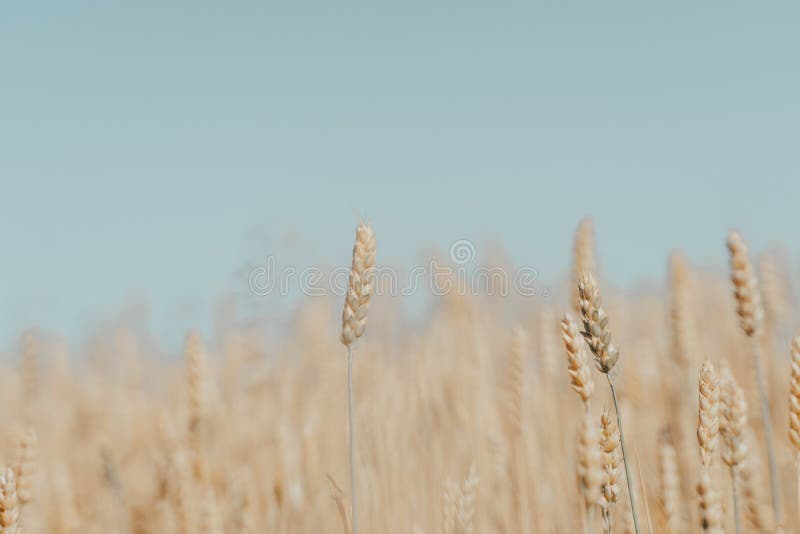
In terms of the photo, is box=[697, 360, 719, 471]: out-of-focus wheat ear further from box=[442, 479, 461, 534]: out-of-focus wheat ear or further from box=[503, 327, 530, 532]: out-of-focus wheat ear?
box=[503, 327, 530, 532]: out-of-focus wheat ear

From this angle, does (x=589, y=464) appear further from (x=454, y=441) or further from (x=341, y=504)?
(x=454, y=441)

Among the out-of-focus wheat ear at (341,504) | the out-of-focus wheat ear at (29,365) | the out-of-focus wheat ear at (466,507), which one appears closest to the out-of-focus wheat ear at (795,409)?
the out-of-focus wheat ear at (466,507)

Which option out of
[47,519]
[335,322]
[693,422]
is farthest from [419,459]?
[335,322]

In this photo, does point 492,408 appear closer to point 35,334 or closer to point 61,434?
point 35,334

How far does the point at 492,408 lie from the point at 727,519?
141 cm

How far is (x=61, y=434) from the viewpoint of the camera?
374 centimetres

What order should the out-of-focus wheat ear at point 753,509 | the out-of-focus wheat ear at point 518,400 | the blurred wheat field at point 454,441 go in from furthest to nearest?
the out-of-focus wheat ear at point 518,400, the out-of-focus wheat ear at point 753,509, the blurred wheat field at point 454,441

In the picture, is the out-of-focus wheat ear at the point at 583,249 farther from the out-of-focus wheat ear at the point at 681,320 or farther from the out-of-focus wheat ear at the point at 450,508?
the out-of-focus wheat ear at the point at 450,508

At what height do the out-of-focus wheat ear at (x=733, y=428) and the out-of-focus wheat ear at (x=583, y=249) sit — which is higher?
the out-of-focus wheat ear at (x=583, y=249)

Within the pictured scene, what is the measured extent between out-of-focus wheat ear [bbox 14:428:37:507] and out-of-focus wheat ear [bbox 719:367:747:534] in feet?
3.49

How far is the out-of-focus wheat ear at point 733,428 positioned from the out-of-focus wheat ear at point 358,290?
53 centimetres

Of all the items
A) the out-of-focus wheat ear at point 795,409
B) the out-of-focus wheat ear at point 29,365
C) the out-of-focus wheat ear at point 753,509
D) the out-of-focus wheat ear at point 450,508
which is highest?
the out-of-focus wheat ear at point 29,365

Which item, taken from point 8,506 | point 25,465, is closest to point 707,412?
point 8,506

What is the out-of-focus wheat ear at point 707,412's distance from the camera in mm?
866
